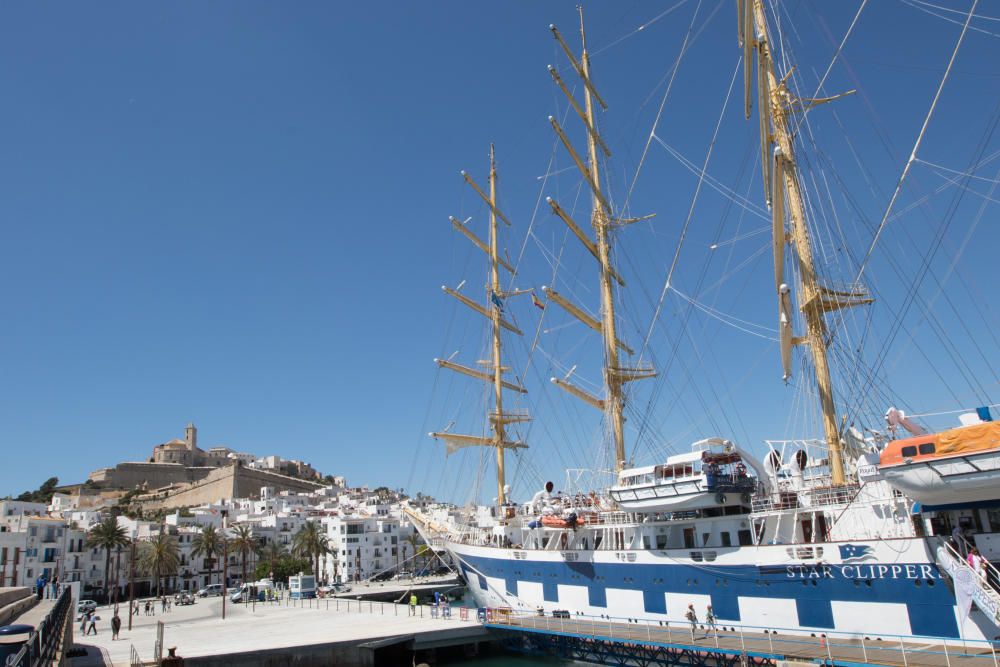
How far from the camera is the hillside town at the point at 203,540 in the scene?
58.1m

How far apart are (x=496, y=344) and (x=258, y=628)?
→ 2516cm

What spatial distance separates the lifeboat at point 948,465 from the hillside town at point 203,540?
39.1 metres

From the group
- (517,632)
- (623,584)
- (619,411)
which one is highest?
(619,411)

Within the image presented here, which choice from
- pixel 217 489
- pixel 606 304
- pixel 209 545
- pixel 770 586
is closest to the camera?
pixel 770 586

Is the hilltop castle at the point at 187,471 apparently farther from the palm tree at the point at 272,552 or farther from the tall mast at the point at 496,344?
the tall mast at the point at 496,344

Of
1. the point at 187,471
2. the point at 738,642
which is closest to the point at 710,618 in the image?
the point at 738,642

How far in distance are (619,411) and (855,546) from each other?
17.3 m

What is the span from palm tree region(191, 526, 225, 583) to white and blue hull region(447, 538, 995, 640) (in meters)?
46.7

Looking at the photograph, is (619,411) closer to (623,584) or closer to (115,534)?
(623,584)

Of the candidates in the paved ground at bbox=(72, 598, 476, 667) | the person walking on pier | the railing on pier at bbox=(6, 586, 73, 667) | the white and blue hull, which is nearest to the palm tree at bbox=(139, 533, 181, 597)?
the paved ground at bbox=(72, 598, 476, 667)

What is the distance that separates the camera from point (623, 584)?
88.5 ft

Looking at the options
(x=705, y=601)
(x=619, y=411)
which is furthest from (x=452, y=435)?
(x=705, y=601)

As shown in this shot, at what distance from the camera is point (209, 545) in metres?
66.7

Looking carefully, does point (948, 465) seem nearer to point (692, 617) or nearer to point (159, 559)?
point (692, 617)
